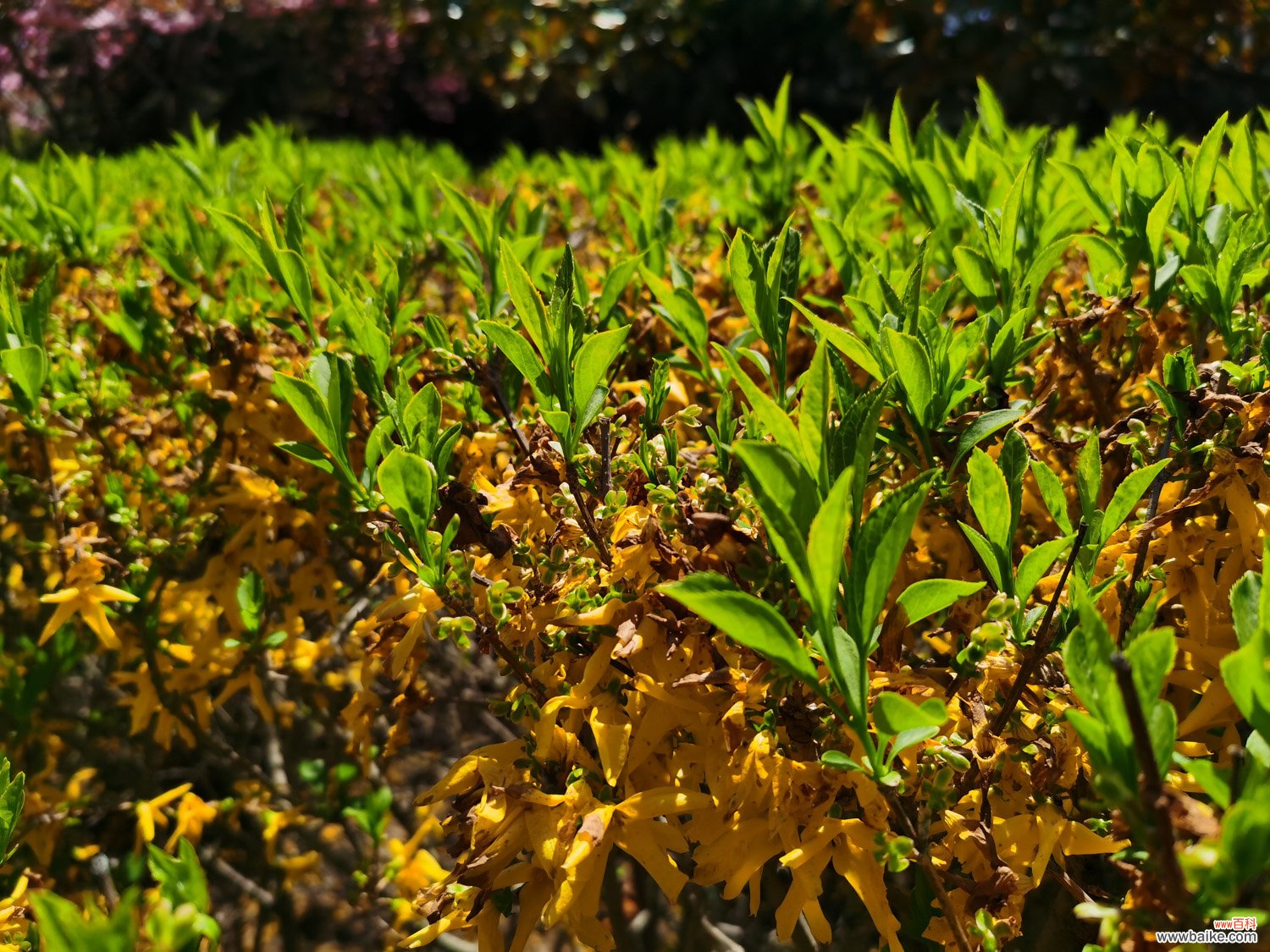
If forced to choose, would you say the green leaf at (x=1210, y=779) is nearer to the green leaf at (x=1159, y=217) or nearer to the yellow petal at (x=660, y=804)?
the yellow petal at (x=660, y=804)

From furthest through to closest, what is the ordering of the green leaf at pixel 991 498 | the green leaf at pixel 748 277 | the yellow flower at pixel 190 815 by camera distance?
the yellow flower at pixel 190 815 → the green leaf at pixel 748 277 → the green leaf at pixel 991 498

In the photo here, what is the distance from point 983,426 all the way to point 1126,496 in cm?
17

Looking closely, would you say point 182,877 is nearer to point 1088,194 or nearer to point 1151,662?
point 1151,662

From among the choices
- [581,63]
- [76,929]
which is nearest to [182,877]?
[76,929]

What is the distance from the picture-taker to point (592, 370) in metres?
1.18

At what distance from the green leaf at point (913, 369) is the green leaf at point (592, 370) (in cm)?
32

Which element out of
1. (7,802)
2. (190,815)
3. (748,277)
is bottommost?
(190,815)

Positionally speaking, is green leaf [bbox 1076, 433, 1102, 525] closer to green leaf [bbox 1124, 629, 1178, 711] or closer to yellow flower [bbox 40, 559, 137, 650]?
green leaf [bbox 1124, 629, 1178, 711]

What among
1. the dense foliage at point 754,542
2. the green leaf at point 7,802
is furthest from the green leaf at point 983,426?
the green leaf at point 7,802

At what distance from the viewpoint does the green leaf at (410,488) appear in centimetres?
108

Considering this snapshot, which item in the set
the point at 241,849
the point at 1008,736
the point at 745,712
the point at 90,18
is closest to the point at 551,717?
the point at 745,712

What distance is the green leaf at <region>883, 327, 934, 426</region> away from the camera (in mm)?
1121

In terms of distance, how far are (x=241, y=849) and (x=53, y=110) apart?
12045 mm

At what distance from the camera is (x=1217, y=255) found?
140cm
